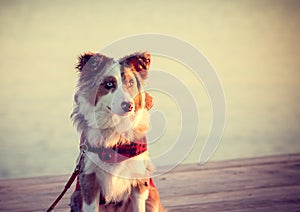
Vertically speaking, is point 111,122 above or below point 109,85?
below

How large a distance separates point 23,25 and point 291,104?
213 cm

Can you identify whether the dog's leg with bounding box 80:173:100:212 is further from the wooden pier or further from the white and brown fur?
the wooden pier

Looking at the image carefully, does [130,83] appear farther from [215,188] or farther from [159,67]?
Answer: [159,67]

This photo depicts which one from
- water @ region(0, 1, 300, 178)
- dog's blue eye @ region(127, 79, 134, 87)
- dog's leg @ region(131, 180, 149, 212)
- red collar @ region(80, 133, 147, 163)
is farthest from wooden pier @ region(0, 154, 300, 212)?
dog's blue eye @ region(127, 79, 134, 87)

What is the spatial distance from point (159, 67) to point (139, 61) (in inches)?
81.9

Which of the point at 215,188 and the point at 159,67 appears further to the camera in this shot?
the point at 159,67

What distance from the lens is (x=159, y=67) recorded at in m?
3.69

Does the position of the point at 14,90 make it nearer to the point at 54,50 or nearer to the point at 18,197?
the point at 54,50

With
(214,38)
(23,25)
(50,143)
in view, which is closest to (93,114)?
(50,143)

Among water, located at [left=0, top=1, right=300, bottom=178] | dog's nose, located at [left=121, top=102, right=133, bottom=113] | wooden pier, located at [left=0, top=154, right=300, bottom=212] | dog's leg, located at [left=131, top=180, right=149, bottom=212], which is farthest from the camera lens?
water, located at [left=0, top=1, right=300, bottom=178]

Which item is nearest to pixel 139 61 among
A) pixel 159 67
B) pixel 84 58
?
pixel 84 58

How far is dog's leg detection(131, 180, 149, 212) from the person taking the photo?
5.50 feet

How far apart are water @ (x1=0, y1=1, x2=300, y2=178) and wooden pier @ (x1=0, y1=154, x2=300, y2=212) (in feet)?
0.76

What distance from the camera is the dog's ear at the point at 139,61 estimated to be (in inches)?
63.4
